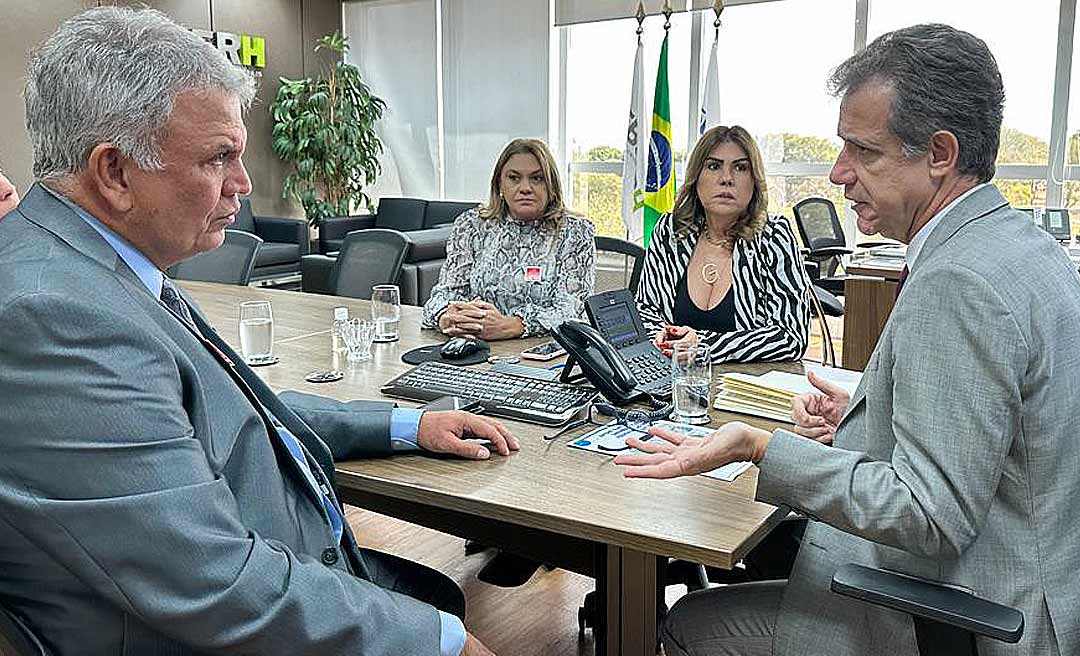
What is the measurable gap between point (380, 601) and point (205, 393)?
1.12 ft

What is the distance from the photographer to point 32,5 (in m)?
7.66

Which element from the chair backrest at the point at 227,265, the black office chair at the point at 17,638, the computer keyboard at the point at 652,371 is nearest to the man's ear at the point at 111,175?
the black office chair at the point at 17,638

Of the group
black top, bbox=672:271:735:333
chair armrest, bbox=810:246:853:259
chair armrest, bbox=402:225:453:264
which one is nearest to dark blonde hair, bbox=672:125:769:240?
black top, bbox=672:271:735:333

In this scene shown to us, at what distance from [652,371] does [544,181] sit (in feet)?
4.38

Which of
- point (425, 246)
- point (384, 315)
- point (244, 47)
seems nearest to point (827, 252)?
point (425, 246)

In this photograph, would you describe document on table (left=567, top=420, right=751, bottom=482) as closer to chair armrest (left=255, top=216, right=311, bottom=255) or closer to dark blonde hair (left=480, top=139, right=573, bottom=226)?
dark blonde hair (left=480, top=139, right=573, bottom=226)

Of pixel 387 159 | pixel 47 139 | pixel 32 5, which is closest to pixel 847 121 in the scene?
pixel 47 139

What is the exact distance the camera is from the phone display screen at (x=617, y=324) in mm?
2168

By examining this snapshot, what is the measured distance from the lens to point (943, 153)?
131 centimetres

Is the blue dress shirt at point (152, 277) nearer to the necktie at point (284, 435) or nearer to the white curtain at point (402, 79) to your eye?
the necktie at point (284, 435)

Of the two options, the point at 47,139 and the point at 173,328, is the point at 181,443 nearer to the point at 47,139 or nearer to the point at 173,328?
the point at 173,328

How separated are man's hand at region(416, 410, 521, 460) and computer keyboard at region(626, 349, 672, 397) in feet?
1.34

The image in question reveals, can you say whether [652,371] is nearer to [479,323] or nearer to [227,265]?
[479,323]

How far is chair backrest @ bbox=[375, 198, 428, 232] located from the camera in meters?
8.95
